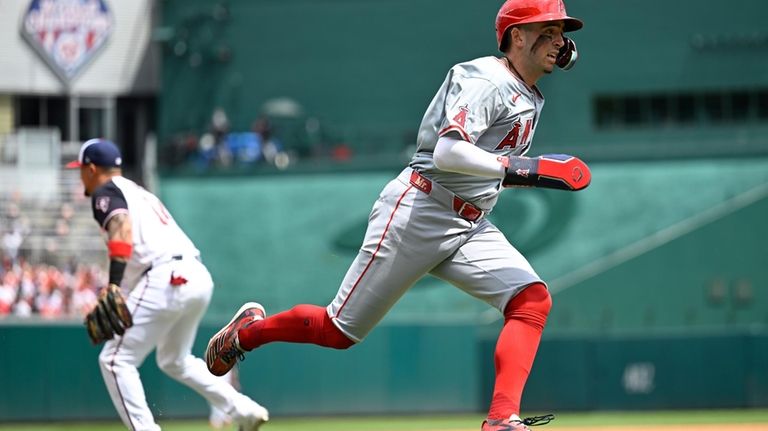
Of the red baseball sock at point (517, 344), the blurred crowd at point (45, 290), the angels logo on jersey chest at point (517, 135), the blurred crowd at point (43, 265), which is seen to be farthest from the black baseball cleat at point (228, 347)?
the blurred crowd at point (45, 290)

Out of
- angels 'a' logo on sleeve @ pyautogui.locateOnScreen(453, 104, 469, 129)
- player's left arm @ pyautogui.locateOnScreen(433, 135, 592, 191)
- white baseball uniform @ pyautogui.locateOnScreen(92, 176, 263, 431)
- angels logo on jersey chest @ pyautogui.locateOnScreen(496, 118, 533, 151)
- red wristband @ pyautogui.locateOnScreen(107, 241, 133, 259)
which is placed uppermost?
angels 'a' logo on sleeve @ pyautogui.locateOnScreen(453, 104, 469, 129)

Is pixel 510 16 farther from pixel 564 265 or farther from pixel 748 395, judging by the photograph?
pixel 564 265

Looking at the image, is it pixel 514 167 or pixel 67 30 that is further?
pixel 67 30

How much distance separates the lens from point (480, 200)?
6047 mm

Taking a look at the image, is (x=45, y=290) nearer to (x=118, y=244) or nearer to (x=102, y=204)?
(x=102, y=204)

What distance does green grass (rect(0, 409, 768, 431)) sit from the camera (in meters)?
13.4

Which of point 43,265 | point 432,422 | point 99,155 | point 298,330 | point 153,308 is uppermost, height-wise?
point 99,155

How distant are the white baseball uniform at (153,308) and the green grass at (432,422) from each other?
5647mm

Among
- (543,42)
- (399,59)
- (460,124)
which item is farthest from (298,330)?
(399,59)

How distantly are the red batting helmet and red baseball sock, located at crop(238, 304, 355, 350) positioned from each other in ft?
5.54

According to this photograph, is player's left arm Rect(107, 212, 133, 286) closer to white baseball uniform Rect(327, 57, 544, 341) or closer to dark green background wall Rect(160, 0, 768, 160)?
white baseball uniform Rect(327, 57, 544, 341)

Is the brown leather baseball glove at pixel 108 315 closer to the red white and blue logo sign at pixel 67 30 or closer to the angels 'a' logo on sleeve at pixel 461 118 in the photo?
the angels 'a' logo on sleeve at pixel 461 118

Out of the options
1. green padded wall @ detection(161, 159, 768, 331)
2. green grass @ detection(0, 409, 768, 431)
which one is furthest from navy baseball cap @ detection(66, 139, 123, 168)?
green padded wall @ detection(161, 159, 768, 331)

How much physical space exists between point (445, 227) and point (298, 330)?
3.21 ft
